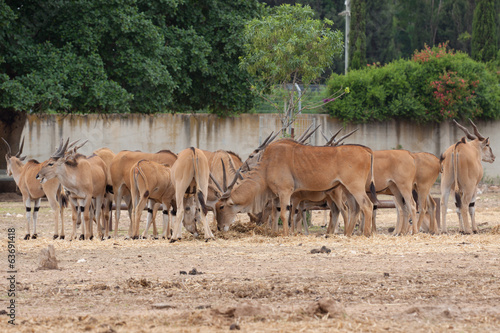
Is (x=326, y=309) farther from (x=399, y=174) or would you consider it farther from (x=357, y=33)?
(x=357, y=33)

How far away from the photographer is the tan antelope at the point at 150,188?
1335cm

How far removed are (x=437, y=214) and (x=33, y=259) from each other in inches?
333

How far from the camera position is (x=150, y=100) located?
74.5 feet

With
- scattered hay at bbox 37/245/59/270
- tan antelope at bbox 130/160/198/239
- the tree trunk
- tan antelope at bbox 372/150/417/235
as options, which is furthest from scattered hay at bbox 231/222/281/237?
the tree trunk

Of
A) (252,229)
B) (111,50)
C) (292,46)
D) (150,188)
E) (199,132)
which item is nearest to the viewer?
(150,188)

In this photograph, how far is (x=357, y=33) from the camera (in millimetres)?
40938

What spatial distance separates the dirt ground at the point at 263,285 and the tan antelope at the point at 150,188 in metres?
0.93

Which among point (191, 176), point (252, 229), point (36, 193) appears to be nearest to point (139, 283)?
point (191, 176)

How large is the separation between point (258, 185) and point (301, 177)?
0.79 m

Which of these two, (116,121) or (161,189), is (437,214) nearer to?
(161,189)

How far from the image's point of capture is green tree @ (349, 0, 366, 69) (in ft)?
133

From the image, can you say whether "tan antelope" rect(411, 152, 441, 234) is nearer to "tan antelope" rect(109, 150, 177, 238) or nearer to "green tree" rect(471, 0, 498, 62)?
"tan antelope" rect(109, 150, 177, 238)

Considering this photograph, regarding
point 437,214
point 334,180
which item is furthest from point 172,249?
point 437,214

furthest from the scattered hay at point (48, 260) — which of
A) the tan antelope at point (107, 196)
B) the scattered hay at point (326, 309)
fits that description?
the tan antelope at point (107, 196)
